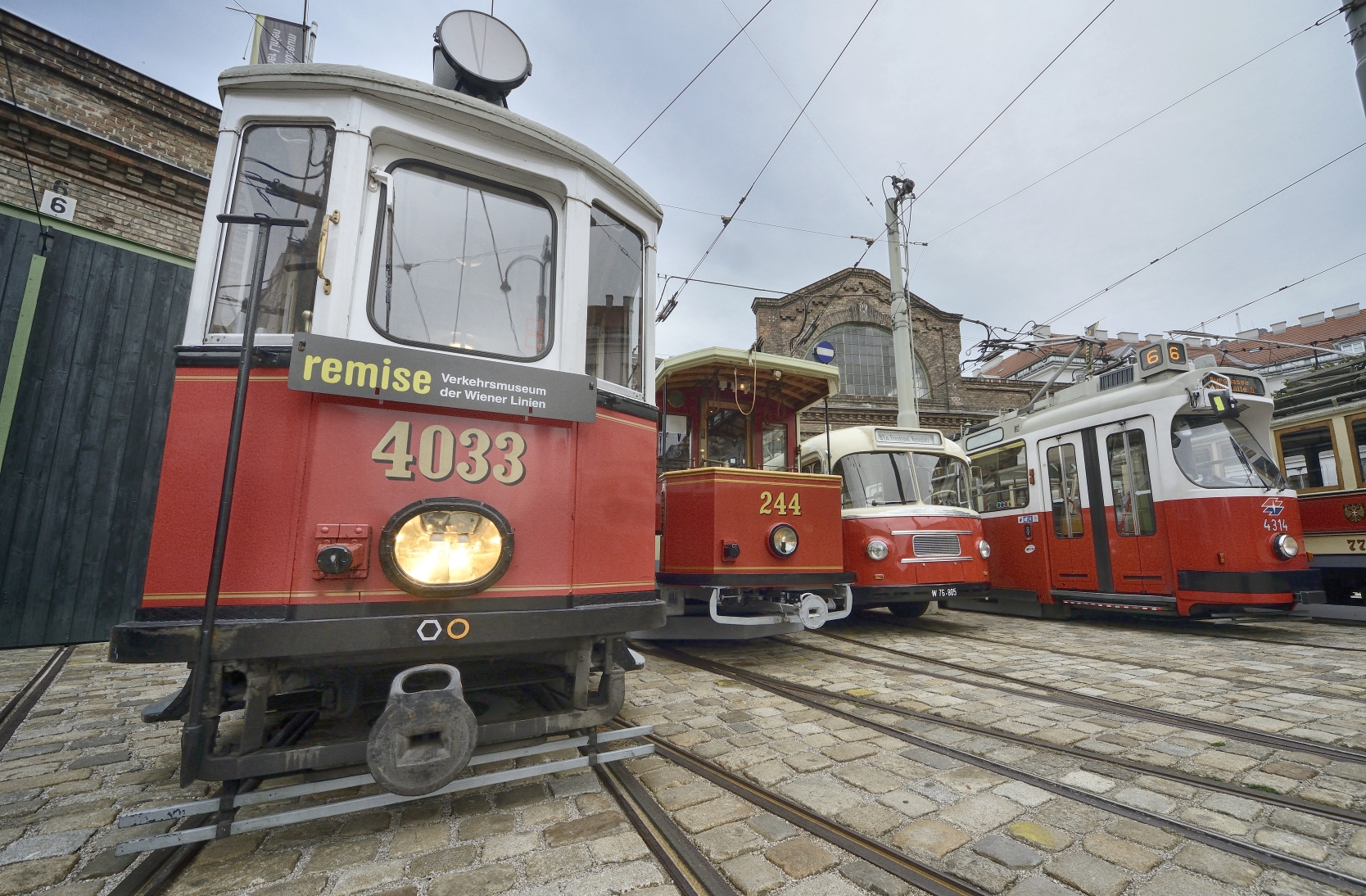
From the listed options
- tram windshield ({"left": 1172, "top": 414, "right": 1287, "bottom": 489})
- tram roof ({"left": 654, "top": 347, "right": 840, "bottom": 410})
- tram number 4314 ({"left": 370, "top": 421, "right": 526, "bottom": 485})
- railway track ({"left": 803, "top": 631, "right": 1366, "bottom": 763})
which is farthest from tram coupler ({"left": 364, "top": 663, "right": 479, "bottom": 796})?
tram windshield ({"left": 1172, "top": 414, "right": 1287, "bottom": 489})

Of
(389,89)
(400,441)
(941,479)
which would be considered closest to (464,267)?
(389,89)

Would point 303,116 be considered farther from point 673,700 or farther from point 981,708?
point 981,708

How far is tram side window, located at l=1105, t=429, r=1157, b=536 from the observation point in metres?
7.13

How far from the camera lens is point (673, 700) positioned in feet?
13.8

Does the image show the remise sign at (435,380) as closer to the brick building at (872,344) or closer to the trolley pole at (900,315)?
the trolley pole at (900,315)

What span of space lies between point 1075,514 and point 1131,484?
0.85m

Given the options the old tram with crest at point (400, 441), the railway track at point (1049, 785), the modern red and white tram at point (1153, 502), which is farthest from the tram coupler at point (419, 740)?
the modern red and white tram at point (1153, 502)

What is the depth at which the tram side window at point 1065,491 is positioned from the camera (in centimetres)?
799

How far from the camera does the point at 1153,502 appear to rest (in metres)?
7.04

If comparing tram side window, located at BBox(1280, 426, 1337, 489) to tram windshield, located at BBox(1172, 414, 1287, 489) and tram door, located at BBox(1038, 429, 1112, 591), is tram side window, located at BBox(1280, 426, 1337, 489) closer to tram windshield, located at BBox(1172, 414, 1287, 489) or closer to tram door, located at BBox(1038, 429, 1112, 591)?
tram windshield, located at BBox(1172, 414, 1287, 489)

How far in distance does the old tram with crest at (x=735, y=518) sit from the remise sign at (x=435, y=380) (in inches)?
115

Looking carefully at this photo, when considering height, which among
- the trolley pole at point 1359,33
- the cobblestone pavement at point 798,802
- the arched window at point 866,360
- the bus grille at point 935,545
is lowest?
the cobblestone pavement at point 798,802

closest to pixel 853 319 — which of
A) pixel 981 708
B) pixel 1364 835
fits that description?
pixel 981 708

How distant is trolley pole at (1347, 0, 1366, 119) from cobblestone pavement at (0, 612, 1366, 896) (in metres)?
3.54
